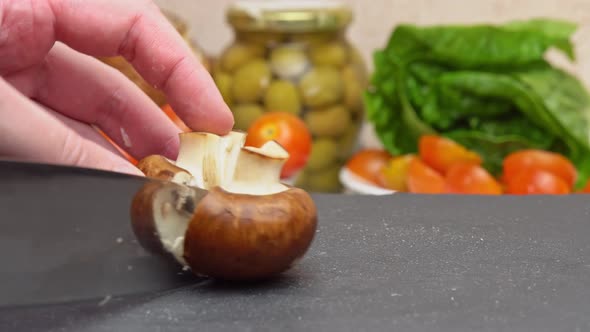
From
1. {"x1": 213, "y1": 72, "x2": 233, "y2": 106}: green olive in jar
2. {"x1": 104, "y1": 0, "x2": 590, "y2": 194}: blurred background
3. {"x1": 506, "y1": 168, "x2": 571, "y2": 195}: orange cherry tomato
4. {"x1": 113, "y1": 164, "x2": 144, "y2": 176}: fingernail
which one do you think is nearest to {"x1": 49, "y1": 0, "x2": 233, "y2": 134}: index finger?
{"x1": 113, "y1": 164, "x2": 144, "y2": 176}: fingernail

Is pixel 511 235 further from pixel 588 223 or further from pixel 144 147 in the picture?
pixel 144 147

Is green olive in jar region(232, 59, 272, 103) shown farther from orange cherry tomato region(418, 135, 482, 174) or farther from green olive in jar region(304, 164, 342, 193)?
orange cherry tomato region(418, 135, 482, 174)

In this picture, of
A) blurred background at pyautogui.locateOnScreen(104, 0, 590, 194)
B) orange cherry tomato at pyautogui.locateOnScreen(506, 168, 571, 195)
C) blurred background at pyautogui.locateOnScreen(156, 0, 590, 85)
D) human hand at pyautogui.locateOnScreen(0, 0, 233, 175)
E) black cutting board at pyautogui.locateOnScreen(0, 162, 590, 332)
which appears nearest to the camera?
black cutting board at pyautogui.locateOnScreen(0, 162, 590, 332)

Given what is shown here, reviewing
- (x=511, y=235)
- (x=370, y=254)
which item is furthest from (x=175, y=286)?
(x=511, y=235)

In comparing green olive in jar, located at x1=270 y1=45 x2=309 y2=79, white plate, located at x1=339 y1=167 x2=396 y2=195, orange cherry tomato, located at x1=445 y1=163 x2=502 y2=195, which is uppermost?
green olive in jar, located at x1=270 y1=45 x2=309 y2=79

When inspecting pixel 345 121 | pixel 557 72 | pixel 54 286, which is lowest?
pixel 345 121

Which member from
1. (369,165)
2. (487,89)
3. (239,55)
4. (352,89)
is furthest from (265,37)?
(487,89)

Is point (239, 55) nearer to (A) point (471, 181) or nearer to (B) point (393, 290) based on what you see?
(A) point (471, 181)
